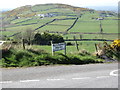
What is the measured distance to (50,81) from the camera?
307 inches

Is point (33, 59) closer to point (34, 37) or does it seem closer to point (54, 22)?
point (34, 37)

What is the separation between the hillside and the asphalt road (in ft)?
113

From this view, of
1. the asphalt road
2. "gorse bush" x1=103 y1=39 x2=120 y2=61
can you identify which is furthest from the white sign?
"gorse bush" x1=103 y1=39 x2=120 y2=61

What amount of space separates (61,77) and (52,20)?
52.2 meters

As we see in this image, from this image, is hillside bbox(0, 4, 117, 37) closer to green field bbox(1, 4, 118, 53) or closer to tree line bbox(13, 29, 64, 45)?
green field bbox(1, 4, 118, 53)

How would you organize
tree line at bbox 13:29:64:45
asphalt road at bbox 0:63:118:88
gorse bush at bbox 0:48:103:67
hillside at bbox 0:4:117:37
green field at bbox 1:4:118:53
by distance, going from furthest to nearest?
1. hillside at bbox 0:4:117:37
2. green field at bbox 1:4:118:53
3. tree line at bbox 13:29:64:45
4. gorse bush at bbox 0:48:103:67
5. asphalt road at bbox 0:63:118:88

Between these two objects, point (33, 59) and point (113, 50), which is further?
point (113, 50)

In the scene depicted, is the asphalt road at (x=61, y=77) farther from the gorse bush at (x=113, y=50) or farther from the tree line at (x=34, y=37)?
the tree line at (x=34, y=37)

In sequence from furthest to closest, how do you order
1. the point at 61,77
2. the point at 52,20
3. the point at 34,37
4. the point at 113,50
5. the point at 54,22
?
1. the point at 52,20
2. the point at 54,22
3. the point at 34,37
4. the point at 113,50
5. the point at 61,77

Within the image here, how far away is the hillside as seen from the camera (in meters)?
49.7

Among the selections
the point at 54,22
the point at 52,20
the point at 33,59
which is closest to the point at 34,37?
the point at 33,59

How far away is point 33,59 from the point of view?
10.9 m

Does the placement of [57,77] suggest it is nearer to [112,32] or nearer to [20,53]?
[20,53]

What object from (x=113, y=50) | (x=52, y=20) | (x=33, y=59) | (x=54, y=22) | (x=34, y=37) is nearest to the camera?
(x=33, y=59)
